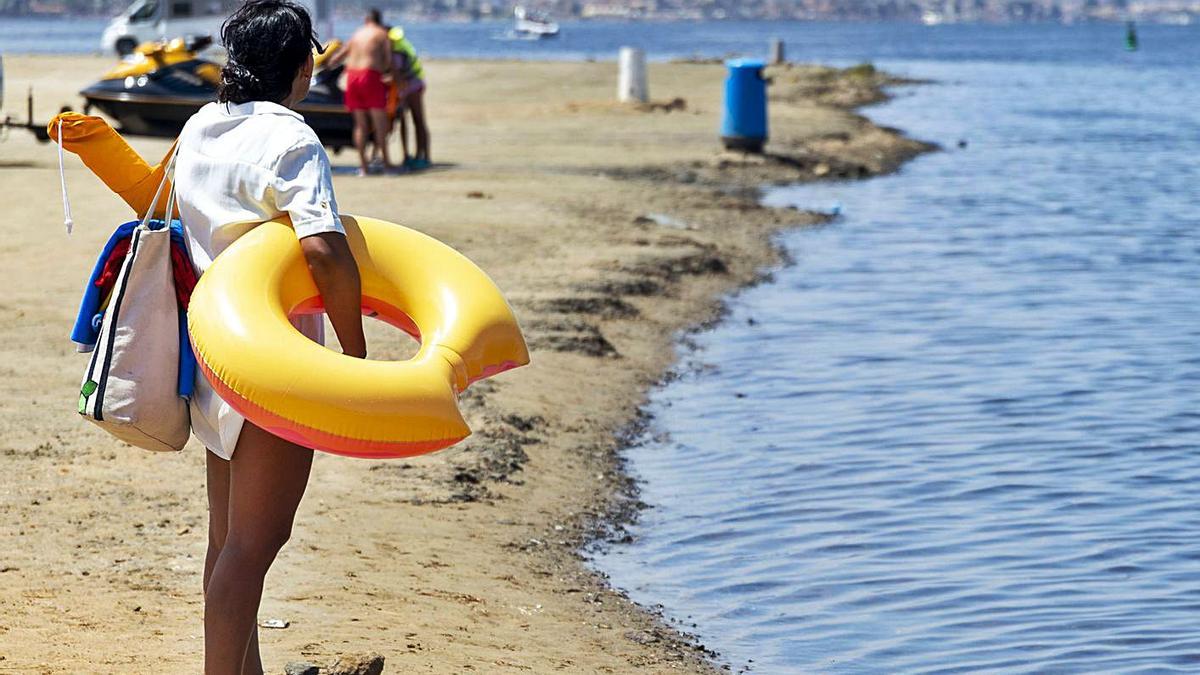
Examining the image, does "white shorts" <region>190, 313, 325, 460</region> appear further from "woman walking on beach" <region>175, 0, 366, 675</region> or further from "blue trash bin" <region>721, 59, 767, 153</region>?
"blue trash bin" <region>721, 59, 767, 153</region>

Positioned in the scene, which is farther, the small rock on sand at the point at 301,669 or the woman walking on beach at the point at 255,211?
the small rock on sand at the point at 301,669

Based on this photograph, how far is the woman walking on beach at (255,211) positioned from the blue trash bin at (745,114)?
16.3m

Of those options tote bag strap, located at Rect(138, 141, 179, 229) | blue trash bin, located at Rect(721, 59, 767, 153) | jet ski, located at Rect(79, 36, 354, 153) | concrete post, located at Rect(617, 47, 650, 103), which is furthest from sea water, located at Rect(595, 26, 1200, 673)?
concrete post, located at Rect(617, 47, 650, 103)

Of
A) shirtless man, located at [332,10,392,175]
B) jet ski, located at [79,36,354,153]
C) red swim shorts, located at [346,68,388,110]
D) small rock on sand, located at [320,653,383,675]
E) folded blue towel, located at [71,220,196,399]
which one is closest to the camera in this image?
folded blue towel, located at [71,220,196,399]

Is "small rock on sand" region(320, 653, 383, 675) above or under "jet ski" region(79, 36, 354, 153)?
under

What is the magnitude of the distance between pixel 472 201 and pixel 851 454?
7123mm

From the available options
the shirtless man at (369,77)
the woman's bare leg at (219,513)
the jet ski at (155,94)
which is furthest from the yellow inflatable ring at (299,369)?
the jet ski at (155,94)

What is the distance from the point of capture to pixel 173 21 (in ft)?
103

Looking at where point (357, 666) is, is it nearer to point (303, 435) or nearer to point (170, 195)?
point (303, 435)

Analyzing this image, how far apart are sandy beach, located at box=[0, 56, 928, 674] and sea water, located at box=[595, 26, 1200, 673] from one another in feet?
1.05

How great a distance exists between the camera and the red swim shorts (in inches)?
615

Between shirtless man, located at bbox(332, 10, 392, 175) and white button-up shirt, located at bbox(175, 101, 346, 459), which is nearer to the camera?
white button-up shirt, located at bbox(175, 101, 346, 459)

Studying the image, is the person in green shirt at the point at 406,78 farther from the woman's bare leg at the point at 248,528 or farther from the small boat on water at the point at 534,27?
the small boat on water at the point at 534,27

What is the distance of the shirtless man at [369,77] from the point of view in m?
15.3
